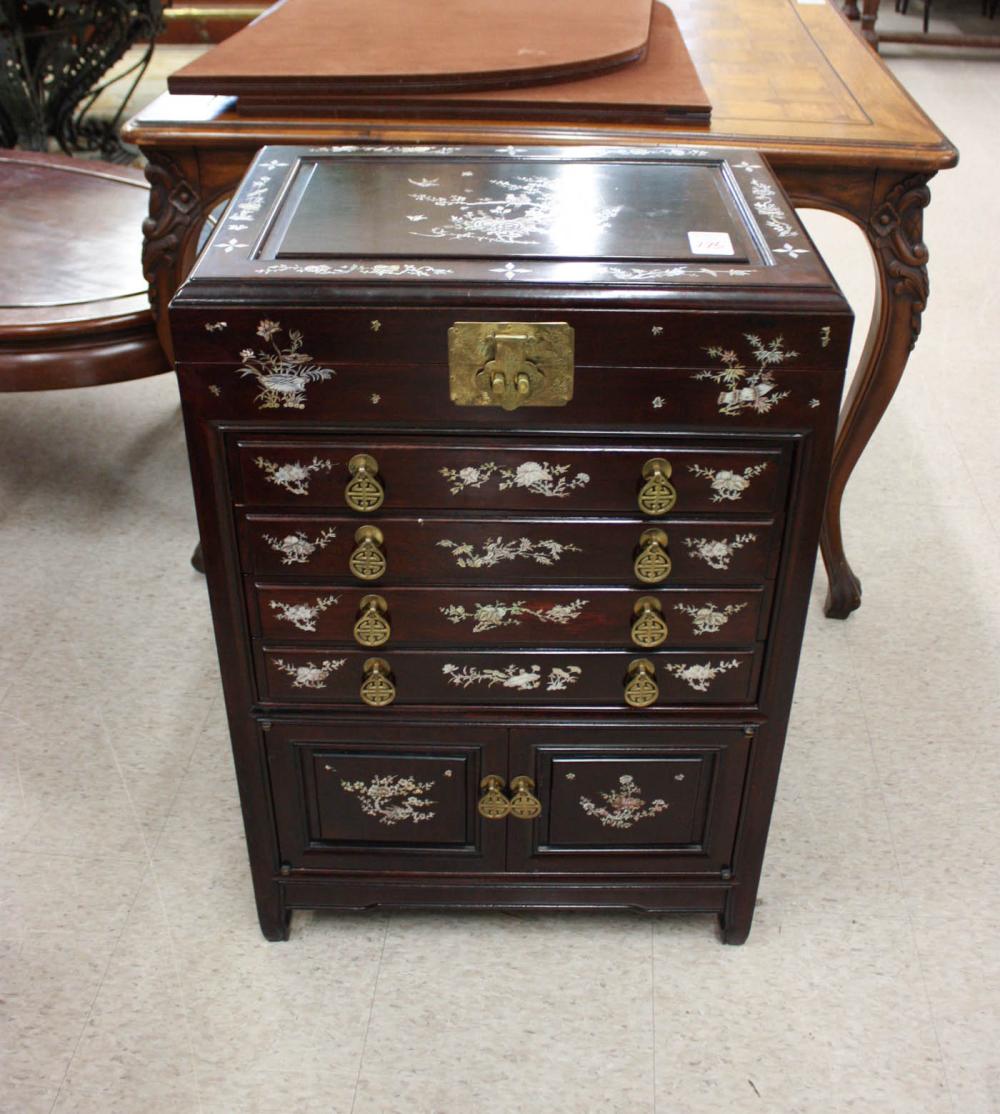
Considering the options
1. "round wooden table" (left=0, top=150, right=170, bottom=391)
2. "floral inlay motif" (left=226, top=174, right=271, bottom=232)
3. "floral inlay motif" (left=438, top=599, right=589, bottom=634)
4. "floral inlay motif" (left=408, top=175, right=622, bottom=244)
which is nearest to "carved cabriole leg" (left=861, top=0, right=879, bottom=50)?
"round wooden table" (left=0, top=150, right=170, bottom=391)

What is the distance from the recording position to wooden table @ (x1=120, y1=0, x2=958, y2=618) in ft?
Result: 5.31

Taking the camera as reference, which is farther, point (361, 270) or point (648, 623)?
point (648, 623)

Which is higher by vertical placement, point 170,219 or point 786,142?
point 786,142

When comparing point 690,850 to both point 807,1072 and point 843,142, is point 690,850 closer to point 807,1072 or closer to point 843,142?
point 807,1072

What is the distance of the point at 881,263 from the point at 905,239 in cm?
5

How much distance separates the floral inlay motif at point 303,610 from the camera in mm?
1331

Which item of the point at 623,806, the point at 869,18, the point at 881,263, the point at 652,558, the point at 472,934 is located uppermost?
the point at 881,263

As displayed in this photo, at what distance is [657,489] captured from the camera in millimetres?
1244

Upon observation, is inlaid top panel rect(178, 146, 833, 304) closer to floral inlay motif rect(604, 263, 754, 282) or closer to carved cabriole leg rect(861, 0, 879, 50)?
floral inlay motif rect(604, 263, 754, 282)

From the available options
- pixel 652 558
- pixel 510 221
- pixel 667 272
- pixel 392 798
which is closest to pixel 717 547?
pixel 652 558

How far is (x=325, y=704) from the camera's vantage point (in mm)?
1410

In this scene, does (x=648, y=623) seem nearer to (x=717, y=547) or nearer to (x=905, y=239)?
(x=717, y=547)

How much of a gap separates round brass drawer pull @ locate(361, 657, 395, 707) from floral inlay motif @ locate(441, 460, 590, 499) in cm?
25

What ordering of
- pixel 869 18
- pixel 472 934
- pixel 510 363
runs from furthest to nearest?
1. pixel 869 18
2. pixel 472 934
3. pixel 510 363
